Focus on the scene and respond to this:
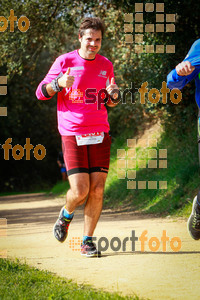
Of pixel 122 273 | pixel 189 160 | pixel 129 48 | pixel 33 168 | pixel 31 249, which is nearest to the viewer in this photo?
pixel 122 273

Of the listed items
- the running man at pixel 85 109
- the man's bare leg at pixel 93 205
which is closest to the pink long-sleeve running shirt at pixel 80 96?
the running man at pixel 85 109

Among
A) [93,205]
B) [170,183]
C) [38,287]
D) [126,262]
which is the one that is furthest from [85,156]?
[170,183]

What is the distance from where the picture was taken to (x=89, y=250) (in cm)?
596

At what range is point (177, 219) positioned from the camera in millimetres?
9422

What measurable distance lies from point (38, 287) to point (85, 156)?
1800 millimetres

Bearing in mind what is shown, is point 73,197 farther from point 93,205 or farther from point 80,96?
point 80,96

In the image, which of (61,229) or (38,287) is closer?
(38,287)

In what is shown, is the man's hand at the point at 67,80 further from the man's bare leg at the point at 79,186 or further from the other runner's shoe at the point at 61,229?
the other runner's shoe at the point at 61,229

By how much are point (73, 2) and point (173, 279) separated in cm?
994

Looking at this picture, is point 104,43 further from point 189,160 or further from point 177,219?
point 177,219

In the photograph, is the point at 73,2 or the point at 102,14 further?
the point at 102,14

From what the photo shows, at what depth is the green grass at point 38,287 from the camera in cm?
406

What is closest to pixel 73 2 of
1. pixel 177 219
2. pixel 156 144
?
pixel 156 144

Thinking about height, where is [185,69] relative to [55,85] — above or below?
above
